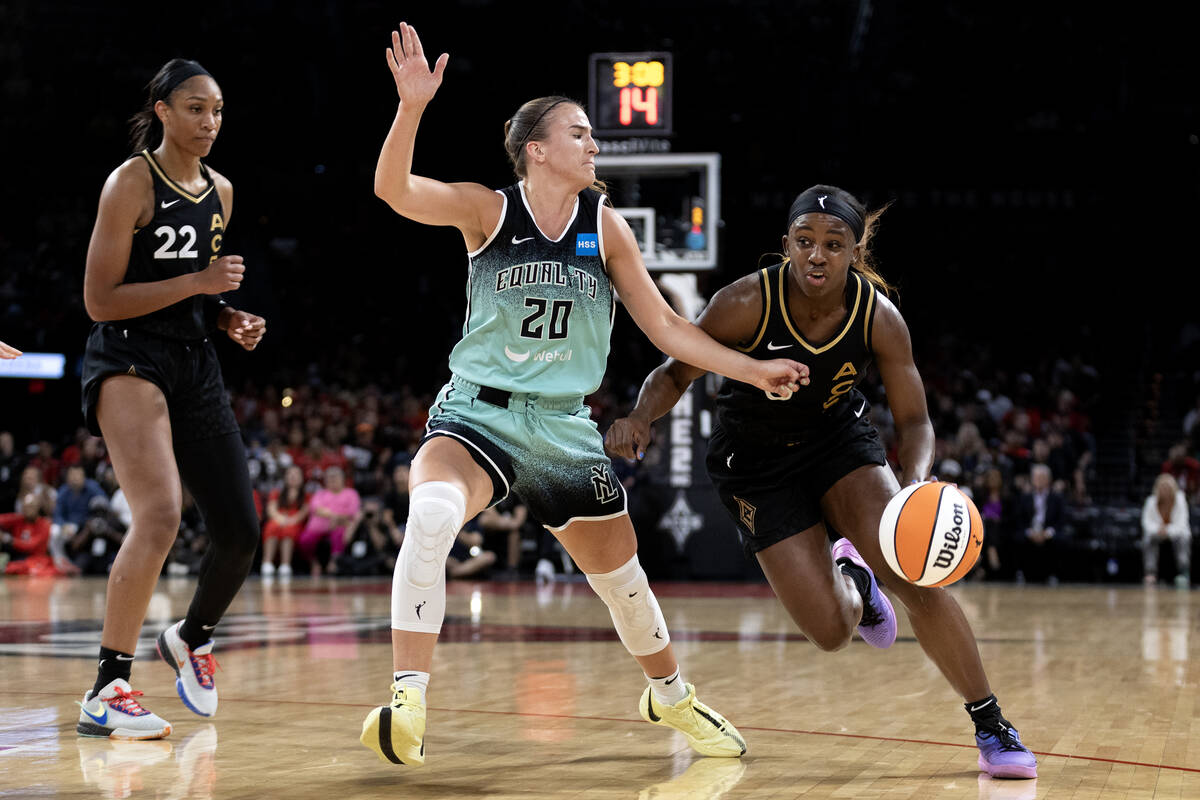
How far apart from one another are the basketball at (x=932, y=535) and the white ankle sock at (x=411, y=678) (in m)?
1.33

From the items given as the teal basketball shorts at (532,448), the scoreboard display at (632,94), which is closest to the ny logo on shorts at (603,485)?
the teal basketball shorts at (532,448)

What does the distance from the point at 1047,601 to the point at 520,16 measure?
12891 mm

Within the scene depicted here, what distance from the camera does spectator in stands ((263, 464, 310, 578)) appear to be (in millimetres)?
13797

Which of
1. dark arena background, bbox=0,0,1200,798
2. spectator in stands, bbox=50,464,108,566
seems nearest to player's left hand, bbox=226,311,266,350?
dark arena background, bbox=0,0,1200,798

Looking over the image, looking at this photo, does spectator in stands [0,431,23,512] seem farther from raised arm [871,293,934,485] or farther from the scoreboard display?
raised arm [871,293,934,485]

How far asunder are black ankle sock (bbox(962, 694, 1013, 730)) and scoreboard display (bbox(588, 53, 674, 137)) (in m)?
9.37

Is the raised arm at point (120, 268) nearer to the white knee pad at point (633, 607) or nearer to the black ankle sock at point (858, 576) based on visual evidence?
the white knee pad at point (633, 607)

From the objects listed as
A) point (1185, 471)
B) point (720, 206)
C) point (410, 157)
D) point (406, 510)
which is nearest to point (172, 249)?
point (410, 157)

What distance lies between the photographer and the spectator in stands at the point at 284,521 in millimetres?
13797

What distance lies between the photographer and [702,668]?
616 centimetres

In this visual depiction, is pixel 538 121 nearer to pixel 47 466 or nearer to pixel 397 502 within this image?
pixel 397 502

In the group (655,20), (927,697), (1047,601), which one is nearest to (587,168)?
(927,697)

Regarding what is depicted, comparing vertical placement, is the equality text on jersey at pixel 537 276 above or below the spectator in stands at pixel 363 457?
above

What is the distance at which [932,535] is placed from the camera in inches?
143
